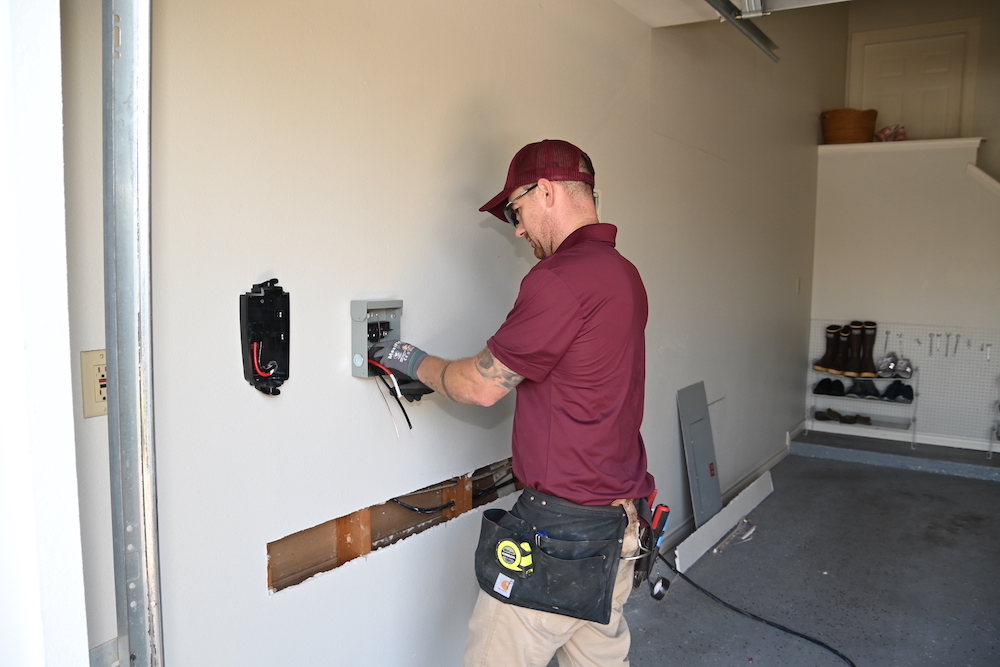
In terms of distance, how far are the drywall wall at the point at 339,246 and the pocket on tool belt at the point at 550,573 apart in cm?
43

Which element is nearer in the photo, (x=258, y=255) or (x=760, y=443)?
(x=258, y=255)

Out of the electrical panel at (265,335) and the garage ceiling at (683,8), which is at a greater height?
the garage ceiling at (683,8)

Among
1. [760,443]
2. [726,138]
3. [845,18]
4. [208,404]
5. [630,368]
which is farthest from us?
[845,18]

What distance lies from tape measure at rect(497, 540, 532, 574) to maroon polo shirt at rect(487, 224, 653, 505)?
0.50 ft

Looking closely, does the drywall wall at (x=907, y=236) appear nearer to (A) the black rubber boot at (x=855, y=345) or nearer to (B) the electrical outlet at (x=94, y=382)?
(A) the black rubber boot at (x=855, y=345)

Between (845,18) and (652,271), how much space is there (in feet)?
15.5

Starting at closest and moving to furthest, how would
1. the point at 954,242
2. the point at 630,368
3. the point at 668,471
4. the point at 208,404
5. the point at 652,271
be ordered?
the point at 208,404, the point at 630,368, the point at 652,271, the point at 668,471, the point at 954,242

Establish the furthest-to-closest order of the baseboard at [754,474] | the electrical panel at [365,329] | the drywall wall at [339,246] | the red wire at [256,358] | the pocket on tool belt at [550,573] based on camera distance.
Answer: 1. the baseboard at [754,474]
2. the electrical panel at [365,329]
3. the pocket on tool belt at [550,573]
4. the red wire at [256,358]
5. the drywall wall at [339,246]

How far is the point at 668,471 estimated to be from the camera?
12.3ft

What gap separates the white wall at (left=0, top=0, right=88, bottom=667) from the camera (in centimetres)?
100

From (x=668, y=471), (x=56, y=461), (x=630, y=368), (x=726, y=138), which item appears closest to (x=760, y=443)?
(x=668, y=471)

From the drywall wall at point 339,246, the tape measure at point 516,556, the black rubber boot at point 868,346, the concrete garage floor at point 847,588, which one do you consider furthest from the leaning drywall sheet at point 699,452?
the black rubber boot at point 868,346

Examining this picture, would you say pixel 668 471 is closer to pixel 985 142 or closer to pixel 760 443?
pixel 760 443

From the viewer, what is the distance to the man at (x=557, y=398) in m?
1.69
